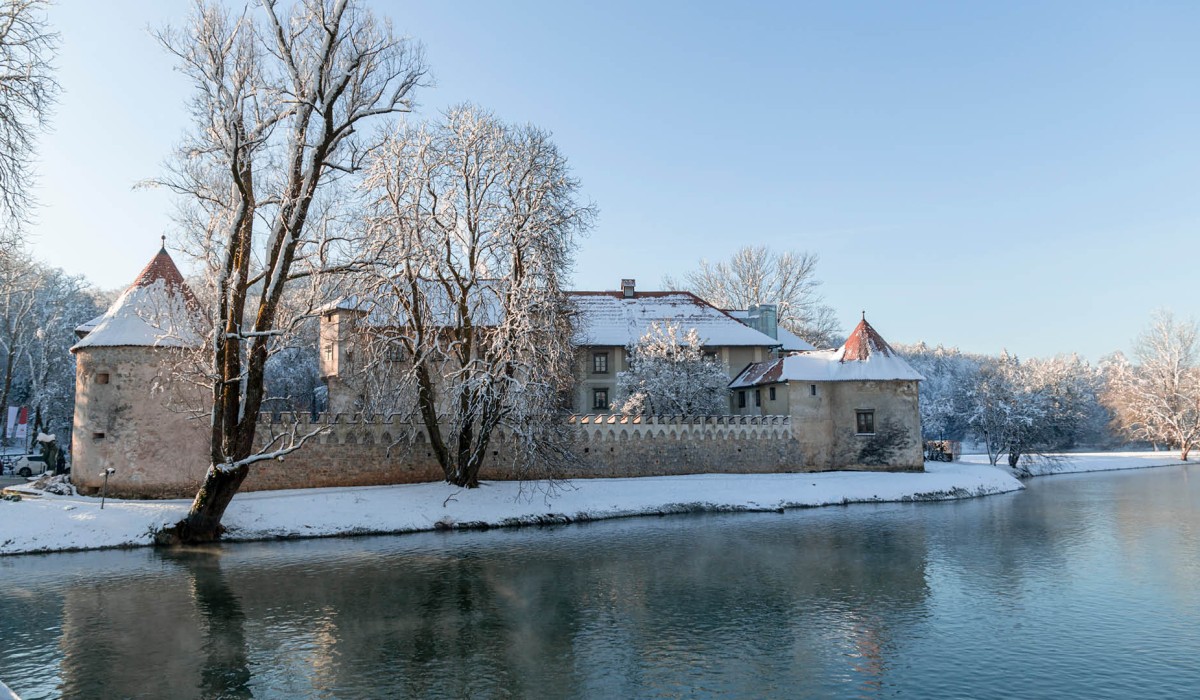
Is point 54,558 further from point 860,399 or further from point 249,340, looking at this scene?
point 860,399

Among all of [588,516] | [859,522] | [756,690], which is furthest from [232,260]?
[859,522]

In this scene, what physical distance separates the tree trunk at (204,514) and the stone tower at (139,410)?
312 centimetres

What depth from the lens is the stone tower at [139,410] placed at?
75.3ft

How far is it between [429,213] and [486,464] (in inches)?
391

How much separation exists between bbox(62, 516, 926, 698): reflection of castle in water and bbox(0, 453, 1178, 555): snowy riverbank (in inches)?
122

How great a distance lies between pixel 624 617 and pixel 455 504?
13.1 m

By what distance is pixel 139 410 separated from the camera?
2314 centimetres

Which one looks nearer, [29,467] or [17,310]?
[29,467]

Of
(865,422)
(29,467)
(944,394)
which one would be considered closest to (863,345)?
(865,422)

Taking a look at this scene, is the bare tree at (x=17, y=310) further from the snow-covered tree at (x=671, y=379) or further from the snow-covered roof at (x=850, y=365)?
the snow-covered roof at (x=850, y=365)

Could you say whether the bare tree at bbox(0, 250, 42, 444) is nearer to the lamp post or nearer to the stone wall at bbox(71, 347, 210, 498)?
the stone wall at bbox(71, 347, 210, 498)

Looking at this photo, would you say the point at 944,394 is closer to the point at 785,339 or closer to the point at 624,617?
the point at 785,339

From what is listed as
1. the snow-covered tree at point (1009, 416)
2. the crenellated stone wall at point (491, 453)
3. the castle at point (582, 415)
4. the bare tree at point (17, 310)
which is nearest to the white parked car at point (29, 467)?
the bare tree at point (17, 310)

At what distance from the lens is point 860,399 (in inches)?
1358
